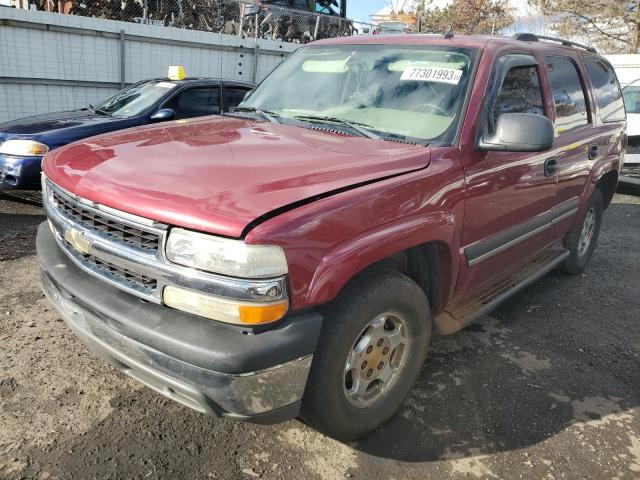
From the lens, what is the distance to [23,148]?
5.35 metres

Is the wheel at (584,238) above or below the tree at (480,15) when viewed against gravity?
below

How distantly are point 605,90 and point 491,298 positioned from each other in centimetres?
250

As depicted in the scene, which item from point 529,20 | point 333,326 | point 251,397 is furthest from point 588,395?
point 529,20

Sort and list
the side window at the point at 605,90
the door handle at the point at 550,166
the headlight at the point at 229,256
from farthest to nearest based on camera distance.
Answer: the side window at the point at 605,90 → the door handle at the point at 550,166 → the headlight at the point at 229,256

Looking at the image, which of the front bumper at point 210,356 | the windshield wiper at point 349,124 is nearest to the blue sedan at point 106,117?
the windshield wiper at point 349,124

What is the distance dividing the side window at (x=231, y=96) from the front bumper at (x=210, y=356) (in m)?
5.43

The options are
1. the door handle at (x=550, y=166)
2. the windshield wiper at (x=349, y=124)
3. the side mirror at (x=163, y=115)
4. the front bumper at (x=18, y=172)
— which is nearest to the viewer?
the windshield wiper at (x=349, y=124)

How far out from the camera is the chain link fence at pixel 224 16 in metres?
10.5

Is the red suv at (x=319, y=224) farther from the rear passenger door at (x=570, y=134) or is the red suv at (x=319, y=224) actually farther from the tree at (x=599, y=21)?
the tree at (x=599, y=21)

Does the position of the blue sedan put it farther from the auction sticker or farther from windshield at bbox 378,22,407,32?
the auction sticker

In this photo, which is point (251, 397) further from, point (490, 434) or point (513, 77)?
point (513, 77)

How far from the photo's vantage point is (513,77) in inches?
127

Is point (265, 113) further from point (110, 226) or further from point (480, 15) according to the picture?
→ point (480, 15)

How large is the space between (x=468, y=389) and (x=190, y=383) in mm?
1741
